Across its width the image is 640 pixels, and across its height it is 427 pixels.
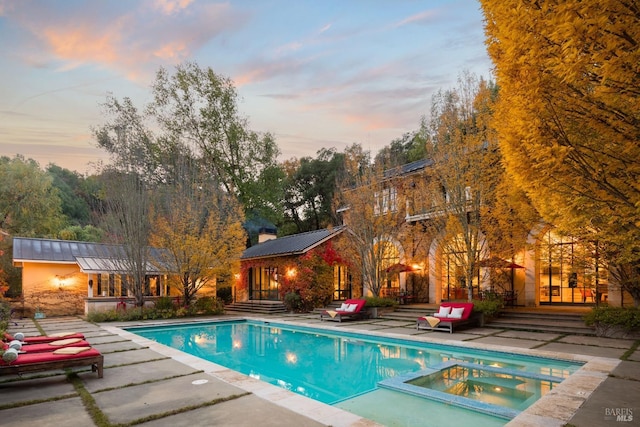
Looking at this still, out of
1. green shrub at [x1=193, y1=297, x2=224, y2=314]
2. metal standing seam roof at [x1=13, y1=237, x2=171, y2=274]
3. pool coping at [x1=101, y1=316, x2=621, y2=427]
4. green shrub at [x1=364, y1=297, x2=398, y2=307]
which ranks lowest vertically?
green shrub at [x1=193, y1=297, x2=224, y2=314]

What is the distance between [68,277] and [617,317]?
22.9m

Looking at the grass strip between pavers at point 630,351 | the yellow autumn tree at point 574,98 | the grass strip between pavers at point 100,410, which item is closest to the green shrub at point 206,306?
the grass strip between pavers at point 100,410

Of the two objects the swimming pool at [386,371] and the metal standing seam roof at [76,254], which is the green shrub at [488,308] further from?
the metal standing seam roof at [76,254]

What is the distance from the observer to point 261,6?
42.5 feet

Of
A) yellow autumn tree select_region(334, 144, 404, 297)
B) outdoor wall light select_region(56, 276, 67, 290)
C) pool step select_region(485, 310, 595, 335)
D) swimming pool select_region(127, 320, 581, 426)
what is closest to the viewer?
swimming pool select_region(127, 320, 581, 426)

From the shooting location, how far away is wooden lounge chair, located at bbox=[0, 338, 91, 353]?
6931 mm

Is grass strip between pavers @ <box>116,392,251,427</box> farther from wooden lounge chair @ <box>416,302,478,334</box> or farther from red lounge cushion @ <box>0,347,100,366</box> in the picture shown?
wooden lounge chair @ <box>416,302,478,334</box>

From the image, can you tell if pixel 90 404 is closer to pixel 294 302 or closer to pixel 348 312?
pixel 348 312

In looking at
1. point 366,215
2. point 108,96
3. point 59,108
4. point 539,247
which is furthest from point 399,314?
point 108,96

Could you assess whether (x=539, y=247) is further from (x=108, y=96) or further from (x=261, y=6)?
(x=108, y=96)

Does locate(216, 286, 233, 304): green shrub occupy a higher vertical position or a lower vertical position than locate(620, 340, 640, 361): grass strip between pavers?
lower

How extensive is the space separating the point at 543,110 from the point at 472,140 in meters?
9.98

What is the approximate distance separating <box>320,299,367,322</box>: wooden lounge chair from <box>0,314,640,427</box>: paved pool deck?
24.3ft

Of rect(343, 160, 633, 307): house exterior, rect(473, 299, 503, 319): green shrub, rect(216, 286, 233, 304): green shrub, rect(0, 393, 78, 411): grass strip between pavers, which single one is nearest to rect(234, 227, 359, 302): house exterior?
rect(216, 286, 233, 304): green shrub
